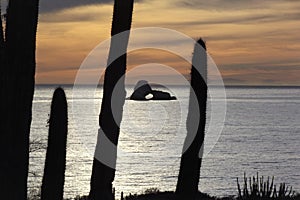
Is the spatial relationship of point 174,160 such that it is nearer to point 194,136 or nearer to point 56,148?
point 194,136

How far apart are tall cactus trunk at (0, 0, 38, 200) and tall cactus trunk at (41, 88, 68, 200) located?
2524 millimetres

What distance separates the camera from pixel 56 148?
10.8 metres

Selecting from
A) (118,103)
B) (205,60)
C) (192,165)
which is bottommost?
(192,165)

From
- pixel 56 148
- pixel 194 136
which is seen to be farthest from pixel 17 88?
pixel 194 136

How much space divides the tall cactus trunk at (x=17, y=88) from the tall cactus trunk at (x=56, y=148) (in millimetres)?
2524

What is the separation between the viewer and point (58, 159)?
10789mm

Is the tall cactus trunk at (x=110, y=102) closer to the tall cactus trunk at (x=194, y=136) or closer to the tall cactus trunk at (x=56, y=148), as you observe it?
the tall cactus trunk at (x=194, y=136)

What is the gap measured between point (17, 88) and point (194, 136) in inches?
296

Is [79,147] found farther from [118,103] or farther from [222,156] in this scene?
[118,103]

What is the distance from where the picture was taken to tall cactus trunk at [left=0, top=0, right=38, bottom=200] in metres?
7.92

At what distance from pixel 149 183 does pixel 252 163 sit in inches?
733

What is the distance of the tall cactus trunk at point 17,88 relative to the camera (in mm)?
7918

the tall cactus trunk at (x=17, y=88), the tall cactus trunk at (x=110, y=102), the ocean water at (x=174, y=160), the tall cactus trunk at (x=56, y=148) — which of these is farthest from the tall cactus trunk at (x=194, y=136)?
the ocean water at (x=174, y=160)

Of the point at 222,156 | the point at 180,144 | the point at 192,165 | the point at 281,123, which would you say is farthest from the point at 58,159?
the point at 281,123
